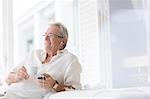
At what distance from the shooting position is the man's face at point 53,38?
1.88 metres

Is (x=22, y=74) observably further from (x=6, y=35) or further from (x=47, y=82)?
(x=6, y=35)

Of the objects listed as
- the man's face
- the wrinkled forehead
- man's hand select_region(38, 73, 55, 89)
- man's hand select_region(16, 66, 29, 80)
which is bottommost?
man's hand select_region(38, 73, 55, 89)

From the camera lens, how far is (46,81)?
1724 millimetres

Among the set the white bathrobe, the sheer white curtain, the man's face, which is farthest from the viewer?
the sheer white curtain

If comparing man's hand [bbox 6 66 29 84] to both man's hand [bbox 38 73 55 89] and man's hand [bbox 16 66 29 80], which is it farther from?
man's hand [bbox 38 73 55 89]

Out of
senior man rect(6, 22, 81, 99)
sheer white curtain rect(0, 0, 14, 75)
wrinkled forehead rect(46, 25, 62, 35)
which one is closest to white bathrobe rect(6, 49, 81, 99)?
senior man rect(6, 22, 81, 99)

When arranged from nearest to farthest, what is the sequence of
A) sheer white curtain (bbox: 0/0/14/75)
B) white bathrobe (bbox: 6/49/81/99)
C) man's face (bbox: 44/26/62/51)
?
white bathrobe (bbox: 6/49/81/99) → man's face (bbox: 44/26/62/51) → sheer white curtain (bbox: 0/0/14/75)

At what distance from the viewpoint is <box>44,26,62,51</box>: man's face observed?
1876mm

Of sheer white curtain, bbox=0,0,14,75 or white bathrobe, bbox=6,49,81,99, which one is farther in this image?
sheer white curtain, bbox=0,0,14,75

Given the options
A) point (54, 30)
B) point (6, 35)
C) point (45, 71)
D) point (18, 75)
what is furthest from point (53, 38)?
point (6, 35)

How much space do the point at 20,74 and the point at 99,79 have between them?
1147 mm

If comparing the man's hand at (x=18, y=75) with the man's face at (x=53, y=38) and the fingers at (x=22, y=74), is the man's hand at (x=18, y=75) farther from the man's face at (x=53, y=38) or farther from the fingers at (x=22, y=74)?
the man's face at (x=53, y=38)

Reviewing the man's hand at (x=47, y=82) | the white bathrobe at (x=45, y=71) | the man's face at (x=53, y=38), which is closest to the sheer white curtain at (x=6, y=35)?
the white bathrobe at (x=45, y=71)

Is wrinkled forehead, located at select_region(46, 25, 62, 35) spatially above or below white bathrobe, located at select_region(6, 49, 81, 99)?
above
